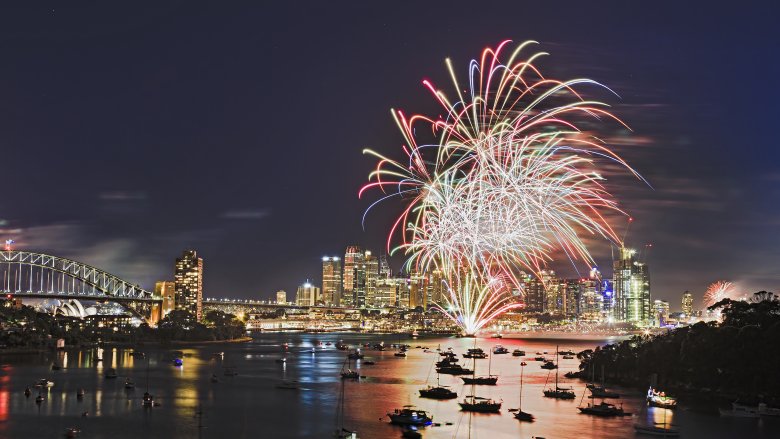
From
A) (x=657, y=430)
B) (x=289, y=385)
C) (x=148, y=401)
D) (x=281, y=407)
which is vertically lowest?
(x=289, y=385)

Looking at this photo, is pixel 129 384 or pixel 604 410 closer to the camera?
pixel 604 410

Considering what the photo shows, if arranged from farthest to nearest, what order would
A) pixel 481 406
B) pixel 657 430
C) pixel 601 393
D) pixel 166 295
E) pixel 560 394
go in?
pixel 166 295 < pixel 560 394 < pixel 601 393 < pixel 481 406 < pixel 657 430

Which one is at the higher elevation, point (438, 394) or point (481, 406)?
point (481, 406)

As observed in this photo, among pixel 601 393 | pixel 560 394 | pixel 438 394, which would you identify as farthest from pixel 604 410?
pixel 438 394

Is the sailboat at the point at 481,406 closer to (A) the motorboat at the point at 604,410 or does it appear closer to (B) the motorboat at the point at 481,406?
(B) the motorboat at the point at 481,406

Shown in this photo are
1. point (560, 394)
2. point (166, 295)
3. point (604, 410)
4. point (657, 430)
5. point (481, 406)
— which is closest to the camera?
point (657, 430)

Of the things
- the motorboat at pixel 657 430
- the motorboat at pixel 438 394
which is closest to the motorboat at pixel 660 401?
the motorboat at pixel 657 430

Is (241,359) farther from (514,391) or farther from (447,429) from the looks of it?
(447,429)

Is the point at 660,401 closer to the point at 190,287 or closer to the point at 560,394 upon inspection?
the point at 560,394
